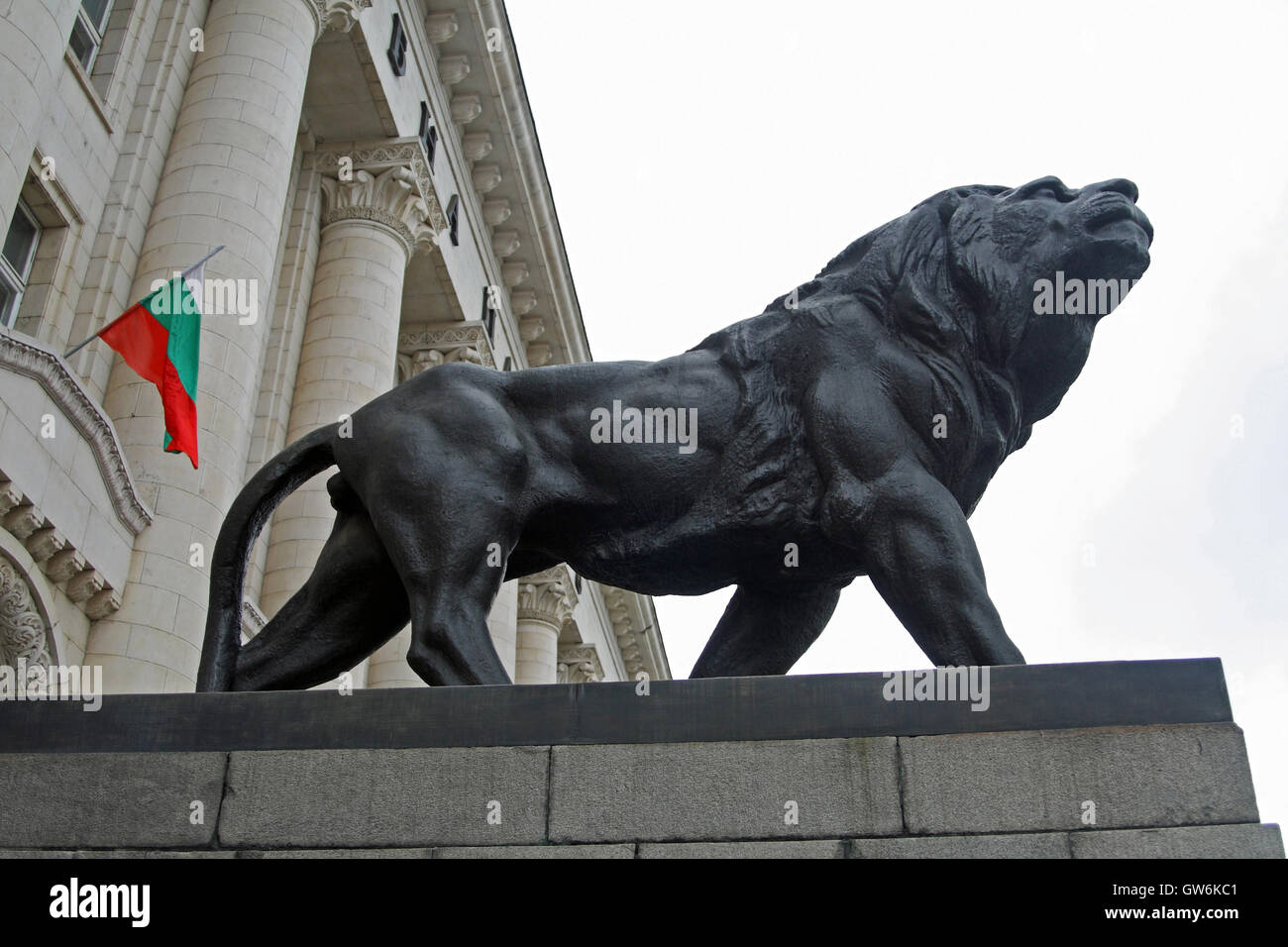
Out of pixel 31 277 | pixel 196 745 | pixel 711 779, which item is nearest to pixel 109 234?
pixel 31 277

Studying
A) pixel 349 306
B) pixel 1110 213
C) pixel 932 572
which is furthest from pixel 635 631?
pixel 932 572

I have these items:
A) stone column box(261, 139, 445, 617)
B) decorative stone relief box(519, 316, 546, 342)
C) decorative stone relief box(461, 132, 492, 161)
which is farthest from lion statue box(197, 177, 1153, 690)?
decorative stone relief box(519, 316, 546, 342)

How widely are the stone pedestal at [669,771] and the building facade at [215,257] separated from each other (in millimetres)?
2011

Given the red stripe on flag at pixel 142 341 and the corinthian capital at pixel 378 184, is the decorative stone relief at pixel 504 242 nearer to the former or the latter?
the corinthian capital at pixel 378 184

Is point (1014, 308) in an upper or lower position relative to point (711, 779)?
upper

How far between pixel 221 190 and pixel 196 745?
1466cm

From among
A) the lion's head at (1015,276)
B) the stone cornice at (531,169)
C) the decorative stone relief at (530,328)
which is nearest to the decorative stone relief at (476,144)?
the stone cornice at (531,169)

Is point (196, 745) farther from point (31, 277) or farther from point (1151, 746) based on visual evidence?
point (31, 277)

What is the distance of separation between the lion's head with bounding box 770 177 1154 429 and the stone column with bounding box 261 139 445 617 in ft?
53.1

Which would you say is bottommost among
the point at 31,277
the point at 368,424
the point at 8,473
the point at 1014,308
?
the point at 368,424

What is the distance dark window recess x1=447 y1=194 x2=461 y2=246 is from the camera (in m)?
31.2

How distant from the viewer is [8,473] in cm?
1320

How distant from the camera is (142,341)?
1545cm

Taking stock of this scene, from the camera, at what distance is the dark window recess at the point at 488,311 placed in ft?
111
